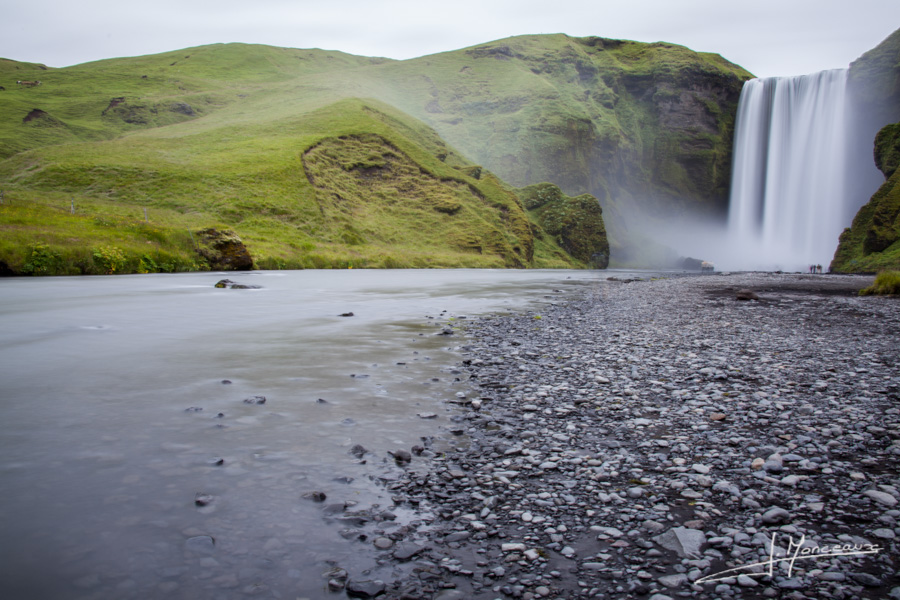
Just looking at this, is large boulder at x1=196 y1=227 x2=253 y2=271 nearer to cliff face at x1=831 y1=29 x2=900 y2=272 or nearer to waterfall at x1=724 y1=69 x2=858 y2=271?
cliff face at x1=831 y1=29 x2=900 y2=272

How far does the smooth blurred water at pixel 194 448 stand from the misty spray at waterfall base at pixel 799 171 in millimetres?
139112

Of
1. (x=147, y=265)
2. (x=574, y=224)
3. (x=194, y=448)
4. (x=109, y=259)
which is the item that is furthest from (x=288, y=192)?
(x=194, y=448)

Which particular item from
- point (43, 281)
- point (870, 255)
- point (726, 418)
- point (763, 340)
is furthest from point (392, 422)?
point (870, 255)

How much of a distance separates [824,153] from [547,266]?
259 ft

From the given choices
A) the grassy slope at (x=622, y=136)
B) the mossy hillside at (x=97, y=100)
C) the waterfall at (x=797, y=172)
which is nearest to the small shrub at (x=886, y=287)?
the waterfall at (x=797, y=172)

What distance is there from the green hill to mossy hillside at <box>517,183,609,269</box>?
296 cm

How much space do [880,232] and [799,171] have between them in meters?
69.2

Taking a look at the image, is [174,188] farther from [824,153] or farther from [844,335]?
[824,153]

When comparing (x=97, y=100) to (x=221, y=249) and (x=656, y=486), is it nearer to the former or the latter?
(x=221, y=249)

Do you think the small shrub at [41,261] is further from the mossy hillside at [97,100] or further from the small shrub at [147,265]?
the mossy hillside at [97,100]

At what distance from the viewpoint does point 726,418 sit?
23.5 ft

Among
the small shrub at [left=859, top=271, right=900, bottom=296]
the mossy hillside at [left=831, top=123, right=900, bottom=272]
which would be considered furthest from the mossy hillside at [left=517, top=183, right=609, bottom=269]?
the small shrub at [left=859, top=271, right=900, bottom=296]
